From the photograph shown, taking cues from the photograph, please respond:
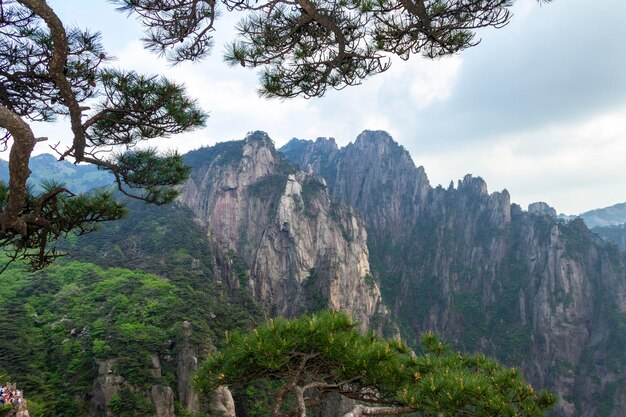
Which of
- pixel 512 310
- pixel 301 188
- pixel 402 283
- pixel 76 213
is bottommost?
pixel 512 310

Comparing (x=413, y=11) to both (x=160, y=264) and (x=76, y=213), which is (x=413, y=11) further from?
(x=160, y=264)

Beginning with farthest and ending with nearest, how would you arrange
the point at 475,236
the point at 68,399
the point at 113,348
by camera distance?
the point at 475,236 → the point at 113,348 → the point at 68,399

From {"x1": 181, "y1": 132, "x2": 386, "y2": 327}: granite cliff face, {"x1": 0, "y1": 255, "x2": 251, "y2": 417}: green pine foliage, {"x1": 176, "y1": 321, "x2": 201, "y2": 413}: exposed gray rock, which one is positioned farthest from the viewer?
{"x1": 181, "y1": 132, "x2": 386, "y2": 327}: granite cliff face

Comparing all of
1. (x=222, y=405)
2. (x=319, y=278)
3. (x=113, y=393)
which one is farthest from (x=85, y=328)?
(x=319, y=278)

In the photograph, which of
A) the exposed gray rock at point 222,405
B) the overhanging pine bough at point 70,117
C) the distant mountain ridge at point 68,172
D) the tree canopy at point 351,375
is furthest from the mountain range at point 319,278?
the distant mountain ridge at point 68,172

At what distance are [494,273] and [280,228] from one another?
190 ft

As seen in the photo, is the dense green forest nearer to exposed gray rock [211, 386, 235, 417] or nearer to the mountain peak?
exposed gray rock [211, 386, 235, 417]

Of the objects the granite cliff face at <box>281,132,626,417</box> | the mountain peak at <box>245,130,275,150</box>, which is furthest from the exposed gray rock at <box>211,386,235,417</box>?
the mountain peak at <box>245,130,275,150</box>

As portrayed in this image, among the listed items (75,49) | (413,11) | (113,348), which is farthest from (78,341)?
(413,11)

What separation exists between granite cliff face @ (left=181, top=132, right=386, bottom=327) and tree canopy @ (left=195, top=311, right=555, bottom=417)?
1965 inches

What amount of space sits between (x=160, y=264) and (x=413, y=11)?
137 ft

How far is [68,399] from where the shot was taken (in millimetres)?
18641

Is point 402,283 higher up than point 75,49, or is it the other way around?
point 75,49

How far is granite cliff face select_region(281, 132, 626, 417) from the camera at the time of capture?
73.3 meters
